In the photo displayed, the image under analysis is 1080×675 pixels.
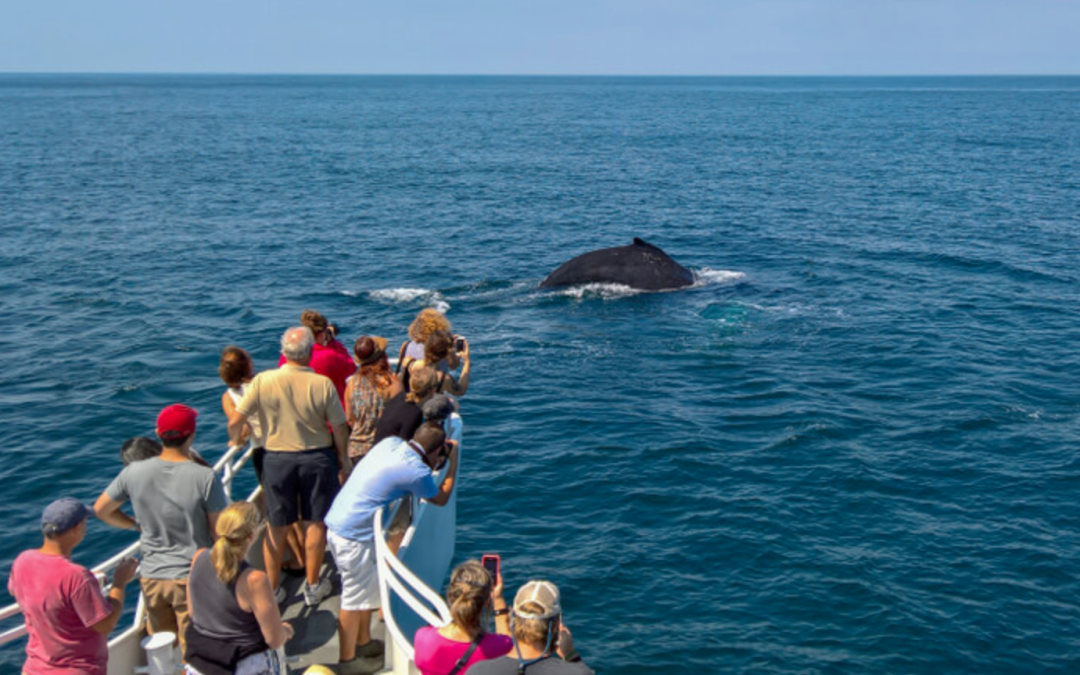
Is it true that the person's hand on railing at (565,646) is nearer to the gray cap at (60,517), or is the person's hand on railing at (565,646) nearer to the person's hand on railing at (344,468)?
the person's hand on railing at (344,468)

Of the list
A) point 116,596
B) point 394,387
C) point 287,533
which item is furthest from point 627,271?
point 116,596

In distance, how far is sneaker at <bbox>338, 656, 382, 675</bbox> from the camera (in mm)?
8805

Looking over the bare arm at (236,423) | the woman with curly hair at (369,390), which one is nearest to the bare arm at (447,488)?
the woman with curly hair at (369,390)

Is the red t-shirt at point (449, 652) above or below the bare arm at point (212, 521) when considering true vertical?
below

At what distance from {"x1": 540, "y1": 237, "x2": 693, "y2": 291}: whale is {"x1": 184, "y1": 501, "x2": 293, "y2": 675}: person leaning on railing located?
25.6 meters

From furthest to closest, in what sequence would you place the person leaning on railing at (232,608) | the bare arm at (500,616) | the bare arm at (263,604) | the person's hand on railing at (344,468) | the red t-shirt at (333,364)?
1. the red t-shirt at (333,364)
2. the person's hand on railing at (344,468)
3. the bare arm at (500,616)
4. the bare arm at (263,604)
5. the person leaning on railing at (232,608)

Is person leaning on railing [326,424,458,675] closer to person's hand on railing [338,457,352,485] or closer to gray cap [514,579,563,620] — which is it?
person's hand on railing [338,457,352,485]

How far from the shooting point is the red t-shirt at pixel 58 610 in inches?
283

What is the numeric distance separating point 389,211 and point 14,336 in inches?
1030

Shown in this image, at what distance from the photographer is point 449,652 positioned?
22.0ft

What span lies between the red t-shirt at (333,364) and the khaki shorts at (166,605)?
9.96 ft

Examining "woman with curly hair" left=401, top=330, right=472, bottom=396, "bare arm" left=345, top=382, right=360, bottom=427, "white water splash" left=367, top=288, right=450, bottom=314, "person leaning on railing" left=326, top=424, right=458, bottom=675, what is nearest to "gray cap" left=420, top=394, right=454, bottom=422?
"person leaning on railing" left=326, top=424, right=458, bottom=675

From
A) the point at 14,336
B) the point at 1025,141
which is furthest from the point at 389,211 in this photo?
the point at 1025,141

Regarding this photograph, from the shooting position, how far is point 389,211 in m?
52.1
